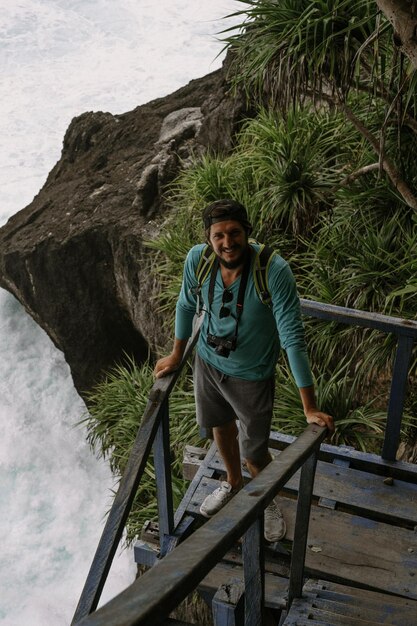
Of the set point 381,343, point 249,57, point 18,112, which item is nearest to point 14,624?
point 381,343

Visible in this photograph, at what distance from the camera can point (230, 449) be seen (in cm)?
300

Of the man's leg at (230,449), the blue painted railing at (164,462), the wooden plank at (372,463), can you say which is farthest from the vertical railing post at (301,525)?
the wooden plank at (372,463)

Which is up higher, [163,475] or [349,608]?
[163,475]

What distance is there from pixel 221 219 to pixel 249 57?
318 centimetres

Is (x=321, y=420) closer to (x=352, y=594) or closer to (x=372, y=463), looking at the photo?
(x=352, y=594)

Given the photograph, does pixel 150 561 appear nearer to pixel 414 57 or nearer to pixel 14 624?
pixel 414 57

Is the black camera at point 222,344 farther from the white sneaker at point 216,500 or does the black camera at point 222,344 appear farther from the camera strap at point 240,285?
the white sneaker at point 216,500

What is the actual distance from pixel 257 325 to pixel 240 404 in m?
0.35

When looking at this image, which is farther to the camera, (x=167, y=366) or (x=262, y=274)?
(x=167, y=366)

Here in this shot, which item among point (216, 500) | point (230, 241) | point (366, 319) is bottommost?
point (216, 500)

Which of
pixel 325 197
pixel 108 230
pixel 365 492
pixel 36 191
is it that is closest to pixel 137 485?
pixel 365 492

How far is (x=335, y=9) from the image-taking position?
14.3 ft

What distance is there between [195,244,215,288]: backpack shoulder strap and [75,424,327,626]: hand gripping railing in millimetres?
694

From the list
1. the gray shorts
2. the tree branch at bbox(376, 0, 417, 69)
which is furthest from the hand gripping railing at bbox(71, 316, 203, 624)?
the tree branch at bbox(376, 0, 417, 69)
